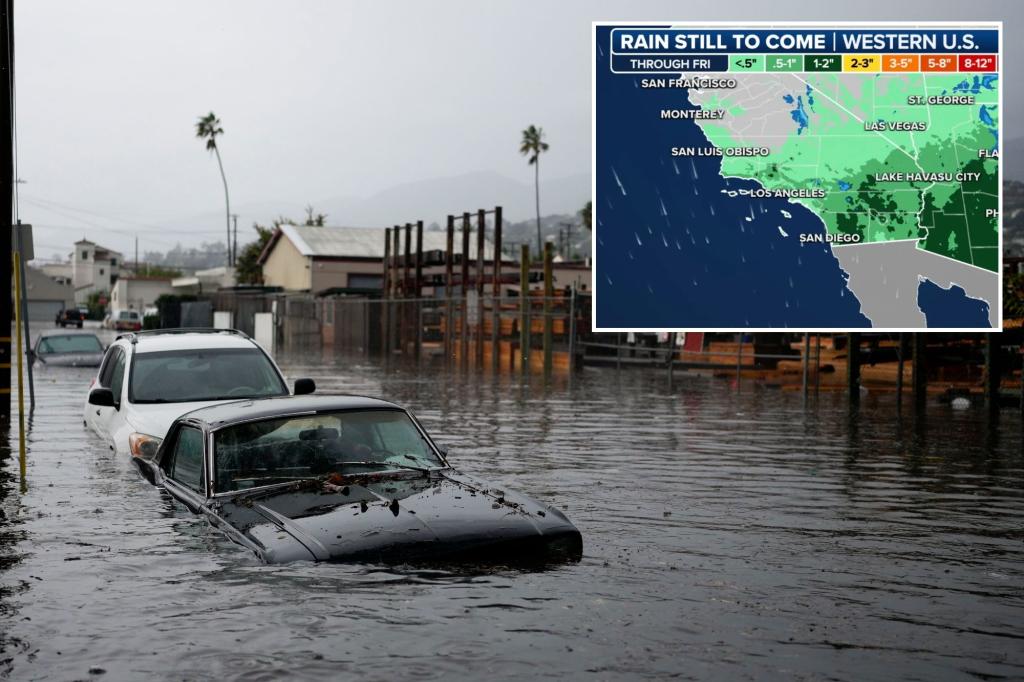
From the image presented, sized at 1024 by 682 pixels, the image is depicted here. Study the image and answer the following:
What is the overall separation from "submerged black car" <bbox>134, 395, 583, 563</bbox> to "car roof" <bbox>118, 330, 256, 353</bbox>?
4366 millimetres

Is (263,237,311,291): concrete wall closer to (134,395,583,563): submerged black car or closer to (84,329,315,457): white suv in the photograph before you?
(84,329,315,457): white suv

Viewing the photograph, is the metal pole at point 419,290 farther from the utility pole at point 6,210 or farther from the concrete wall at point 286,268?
the utility pole at point 6,210

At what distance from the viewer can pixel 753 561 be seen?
27.8 feet

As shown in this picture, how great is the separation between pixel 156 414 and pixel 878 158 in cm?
991

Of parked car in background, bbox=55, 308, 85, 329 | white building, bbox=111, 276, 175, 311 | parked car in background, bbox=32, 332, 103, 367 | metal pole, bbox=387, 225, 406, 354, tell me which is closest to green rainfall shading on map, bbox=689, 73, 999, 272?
parked car in background, bbox=32, 332, 103, 367

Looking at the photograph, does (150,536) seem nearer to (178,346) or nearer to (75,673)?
(75,673)

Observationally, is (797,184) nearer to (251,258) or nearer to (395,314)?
(395,314)

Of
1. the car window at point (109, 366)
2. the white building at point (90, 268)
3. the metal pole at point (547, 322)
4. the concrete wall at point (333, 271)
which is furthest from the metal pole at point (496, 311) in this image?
the white building at point (90, 268)

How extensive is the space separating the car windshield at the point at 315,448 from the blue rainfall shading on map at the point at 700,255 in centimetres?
924

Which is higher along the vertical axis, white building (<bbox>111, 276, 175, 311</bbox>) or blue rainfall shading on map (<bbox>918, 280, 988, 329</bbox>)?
white building (<bbox>111, 276, 175, 311</bbox>)

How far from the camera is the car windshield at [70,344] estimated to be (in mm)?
31014

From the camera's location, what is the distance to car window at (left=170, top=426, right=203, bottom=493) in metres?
8.71

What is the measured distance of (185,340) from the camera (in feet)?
46.7

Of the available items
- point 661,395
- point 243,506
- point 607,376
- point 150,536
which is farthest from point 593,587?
point 607,376
